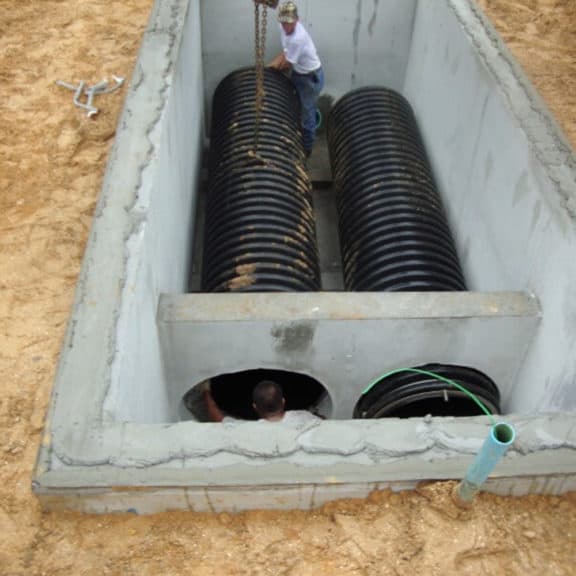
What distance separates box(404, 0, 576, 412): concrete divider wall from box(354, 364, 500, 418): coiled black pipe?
0.35 meters

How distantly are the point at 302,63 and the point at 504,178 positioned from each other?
296 cm

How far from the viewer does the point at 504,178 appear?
209 inches

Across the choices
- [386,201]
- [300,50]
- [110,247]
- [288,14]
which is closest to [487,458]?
[110,247]

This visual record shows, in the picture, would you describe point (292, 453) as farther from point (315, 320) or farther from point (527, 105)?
point (527, 105)

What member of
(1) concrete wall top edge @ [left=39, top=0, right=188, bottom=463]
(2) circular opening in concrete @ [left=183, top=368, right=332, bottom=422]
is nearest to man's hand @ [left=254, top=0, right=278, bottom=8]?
(1) concrete wall top edge @ [left=39, top=0, right=188, bottom=463]

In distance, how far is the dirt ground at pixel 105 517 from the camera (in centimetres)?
302

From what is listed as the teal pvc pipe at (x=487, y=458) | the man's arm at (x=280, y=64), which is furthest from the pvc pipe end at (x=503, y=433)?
the man's arm at (x=280, y=64)

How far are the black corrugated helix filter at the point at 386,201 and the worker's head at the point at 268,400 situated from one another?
4.95 ft

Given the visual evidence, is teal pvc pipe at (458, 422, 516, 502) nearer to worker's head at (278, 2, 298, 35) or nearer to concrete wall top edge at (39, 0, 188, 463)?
concrete wall top edge at (39, 0, 188, 463)

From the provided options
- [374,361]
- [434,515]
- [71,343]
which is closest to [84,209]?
[71,343]

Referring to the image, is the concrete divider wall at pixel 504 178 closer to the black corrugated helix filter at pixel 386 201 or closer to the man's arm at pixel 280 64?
the black corrugated helix filter at pixel 386 201

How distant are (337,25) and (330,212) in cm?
227

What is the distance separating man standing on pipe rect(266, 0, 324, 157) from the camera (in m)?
6.68

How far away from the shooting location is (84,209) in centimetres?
527
